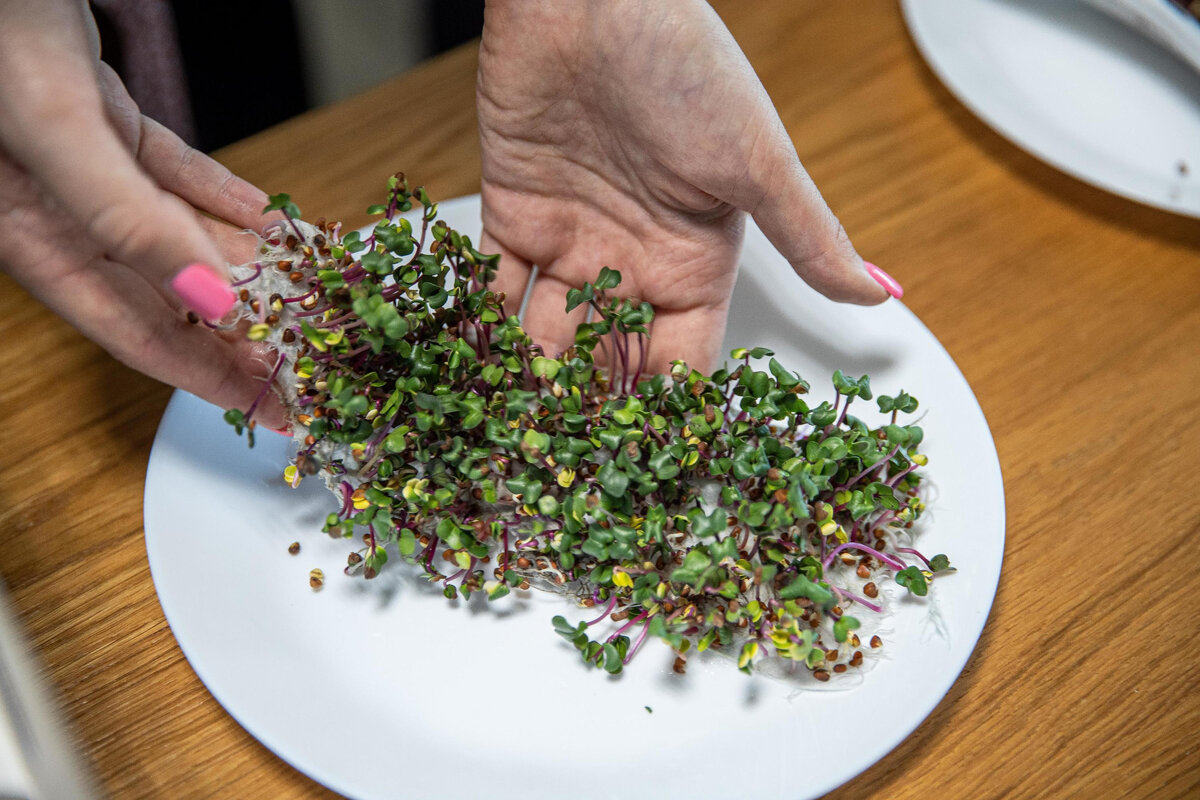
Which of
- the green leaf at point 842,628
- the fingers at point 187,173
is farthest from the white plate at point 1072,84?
the fingers at point 187,173

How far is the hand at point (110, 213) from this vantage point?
66 centimetres

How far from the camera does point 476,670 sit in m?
0.85

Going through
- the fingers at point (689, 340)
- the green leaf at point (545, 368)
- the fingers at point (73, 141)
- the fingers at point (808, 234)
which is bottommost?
the fingers at point (689, 340)

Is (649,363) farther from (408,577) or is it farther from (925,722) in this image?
(925,722)

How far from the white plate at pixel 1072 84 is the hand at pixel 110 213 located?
3.15ft

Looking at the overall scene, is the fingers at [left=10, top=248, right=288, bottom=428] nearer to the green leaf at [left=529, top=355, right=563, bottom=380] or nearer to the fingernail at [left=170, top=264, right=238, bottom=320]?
the fingernail at [left=170, top=264, right=238, bottom=320]

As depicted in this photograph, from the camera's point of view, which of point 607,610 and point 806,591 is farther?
point 607,610

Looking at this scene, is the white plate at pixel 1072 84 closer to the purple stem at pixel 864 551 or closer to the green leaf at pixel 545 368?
the purple stem at pixel 864 551

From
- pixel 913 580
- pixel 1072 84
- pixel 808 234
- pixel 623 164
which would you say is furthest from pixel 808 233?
pixel 1072 84

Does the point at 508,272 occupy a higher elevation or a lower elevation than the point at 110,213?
lower

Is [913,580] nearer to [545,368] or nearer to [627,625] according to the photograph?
[627,625]

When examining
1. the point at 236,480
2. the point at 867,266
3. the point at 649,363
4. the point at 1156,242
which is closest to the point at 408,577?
the point at 236,480

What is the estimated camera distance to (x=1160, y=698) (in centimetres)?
88

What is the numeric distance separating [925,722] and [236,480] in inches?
28.4
